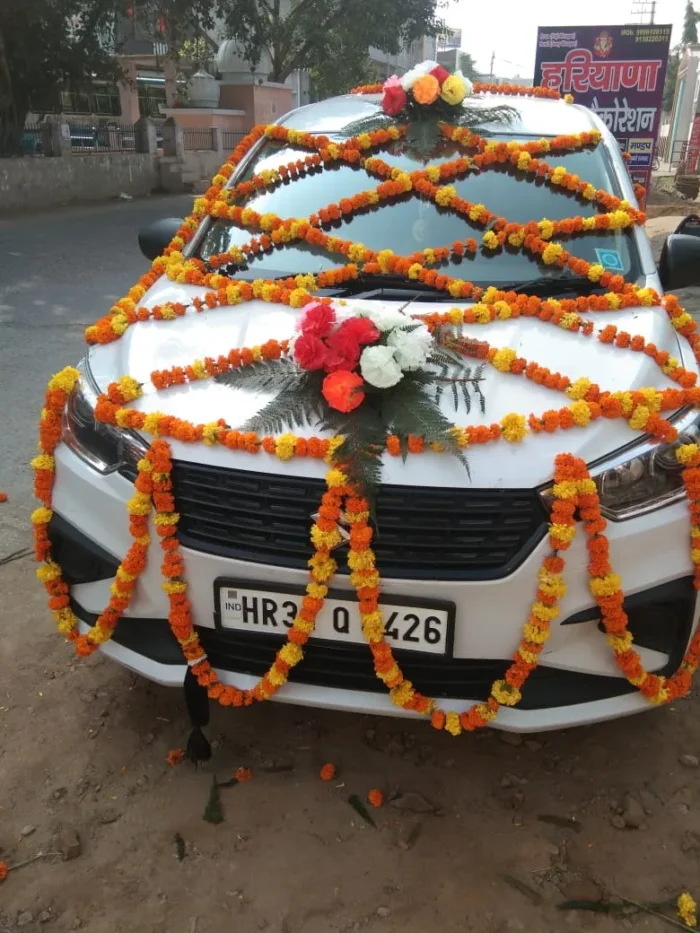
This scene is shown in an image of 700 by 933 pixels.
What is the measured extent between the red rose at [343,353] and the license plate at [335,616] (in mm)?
592

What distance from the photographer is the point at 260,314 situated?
2.71m

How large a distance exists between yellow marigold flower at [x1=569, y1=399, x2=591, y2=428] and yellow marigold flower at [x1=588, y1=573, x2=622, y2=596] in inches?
14.9

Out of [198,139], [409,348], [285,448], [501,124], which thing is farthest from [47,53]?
[285,448]

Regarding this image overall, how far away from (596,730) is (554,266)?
5.18 feet

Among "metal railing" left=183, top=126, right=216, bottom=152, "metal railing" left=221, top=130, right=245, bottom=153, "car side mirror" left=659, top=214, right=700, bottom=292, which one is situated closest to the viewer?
"car side mirror" left=659, top=214, right=700, bottom=292

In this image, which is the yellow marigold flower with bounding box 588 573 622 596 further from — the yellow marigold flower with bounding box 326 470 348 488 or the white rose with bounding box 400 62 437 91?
the white rose with bounding box 400 62 437 91

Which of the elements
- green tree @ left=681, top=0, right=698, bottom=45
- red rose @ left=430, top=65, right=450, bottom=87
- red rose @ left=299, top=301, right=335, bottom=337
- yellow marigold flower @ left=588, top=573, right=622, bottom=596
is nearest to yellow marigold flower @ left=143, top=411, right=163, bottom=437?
red rose @ left=299, top=301, right=335, bottom=337

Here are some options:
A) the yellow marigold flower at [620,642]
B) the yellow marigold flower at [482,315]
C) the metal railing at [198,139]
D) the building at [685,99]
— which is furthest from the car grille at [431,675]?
the building at [685,99]

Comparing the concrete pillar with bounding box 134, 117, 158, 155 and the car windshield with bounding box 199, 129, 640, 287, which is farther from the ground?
the car windshield with bounding box 199, 129, 640, 287

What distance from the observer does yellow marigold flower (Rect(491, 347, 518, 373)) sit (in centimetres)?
228

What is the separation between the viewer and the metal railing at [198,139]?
2234 centimetres

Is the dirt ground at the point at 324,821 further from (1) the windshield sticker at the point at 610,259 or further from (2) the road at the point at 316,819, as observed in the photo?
(1) the windshield sticker at the point at 610,259

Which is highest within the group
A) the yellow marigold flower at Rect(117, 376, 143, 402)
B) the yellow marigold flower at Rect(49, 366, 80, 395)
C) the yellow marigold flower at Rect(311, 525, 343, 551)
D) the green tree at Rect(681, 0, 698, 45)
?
the green tree at Rect(681, 0, 698, 45)

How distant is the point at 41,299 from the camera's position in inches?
330
